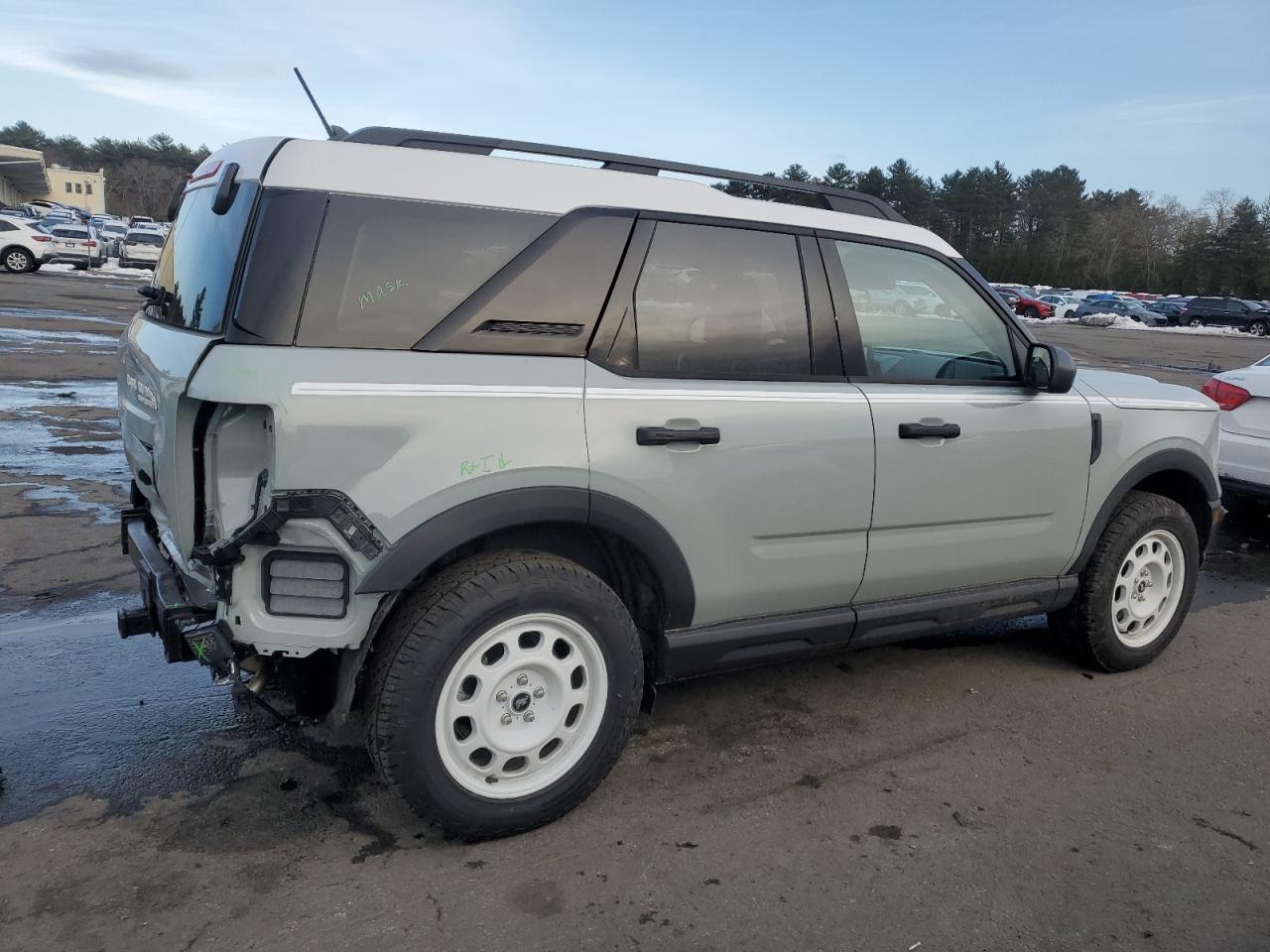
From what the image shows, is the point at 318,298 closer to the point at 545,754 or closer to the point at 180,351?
the point at 180,351

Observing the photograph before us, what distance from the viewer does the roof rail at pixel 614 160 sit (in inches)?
124

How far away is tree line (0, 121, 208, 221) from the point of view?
114 m

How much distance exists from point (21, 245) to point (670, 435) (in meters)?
31.2

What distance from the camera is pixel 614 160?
346cm

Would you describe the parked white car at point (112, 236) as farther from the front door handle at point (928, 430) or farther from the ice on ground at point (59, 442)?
the front door handle at point (928, 430)

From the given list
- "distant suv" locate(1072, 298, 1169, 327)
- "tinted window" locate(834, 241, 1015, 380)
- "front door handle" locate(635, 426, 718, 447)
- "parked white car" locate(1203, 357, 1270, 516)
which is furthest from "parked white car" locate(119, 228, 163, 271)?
"distant suv" locate(1072, 298, 1169, 327)

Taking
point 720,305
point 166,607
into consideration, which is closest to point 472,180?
point 720,305

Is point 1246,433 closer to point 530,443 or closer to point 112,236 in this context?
point 530,443

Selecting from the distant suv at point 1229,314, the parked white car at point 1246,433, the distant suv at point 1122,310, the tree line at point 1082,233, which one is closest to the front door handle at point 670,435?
the parked white car at point 1246,433

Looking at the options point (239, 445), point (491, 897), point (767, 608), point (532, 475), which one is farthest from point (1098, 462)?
point (239, 445)

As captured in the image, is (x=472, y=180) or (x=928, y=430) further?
(x=928, y=430)

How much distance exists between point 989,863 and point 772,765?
32.5 inches

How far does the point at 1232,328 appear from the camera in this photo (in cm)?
5100

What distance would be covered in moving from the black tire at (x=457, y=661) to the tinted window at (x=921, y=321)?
144 cm
